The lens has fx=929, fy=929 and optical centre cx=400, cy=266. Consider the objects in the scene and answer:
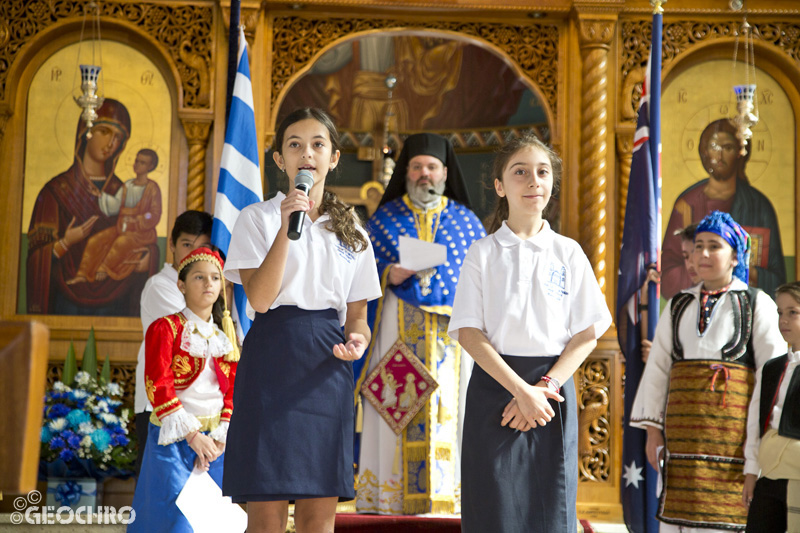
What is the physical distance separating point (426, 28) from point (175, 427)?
12.6ft

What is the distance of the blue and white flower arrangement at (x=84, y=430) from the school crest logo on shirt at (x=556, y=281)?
11.4 feet

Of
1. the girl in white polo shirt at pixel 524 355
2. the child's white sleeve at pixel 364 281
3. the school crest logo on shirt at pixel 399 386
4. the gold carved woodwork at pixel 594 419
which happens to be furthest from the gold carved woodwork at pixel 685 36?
the child's white sleeve at pixel 364 281

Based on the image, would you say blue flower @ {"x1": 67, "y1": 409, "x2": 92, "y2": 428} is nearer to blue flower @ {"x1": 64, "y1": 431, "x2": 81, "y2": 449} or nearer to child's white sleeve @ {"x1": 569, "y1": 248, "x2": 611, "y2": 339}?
blue flower @ {"x1": 64, "y1": 431, "x2": 81, "y2": 449}

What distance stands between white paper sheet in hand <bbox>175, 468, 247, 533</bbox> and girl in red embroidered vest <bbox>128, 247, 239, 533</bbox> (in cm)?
3

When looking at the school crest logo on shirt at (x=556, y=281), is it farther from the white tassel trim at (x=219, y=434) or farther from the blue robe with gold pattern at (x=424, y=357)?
the blue robe with gold pattern at (x=424, y=357)

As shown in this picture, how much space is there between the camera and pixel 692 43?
21.0 feet

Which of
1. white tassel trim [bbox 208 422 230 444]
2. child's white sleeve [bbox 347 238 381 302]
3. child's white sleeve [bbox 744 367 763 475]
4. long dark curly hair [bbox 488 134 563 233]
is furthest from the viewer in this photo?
child's white sleeve [bbox 744 367 763 475]

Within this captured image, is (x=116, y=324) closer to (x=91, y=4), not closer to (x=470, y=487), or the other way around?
(x=91, y=4)

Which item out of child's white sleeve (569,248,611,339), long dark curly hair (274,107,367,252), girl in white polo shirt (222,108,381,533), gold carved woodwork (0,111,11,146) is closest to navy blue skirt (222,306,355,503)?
girl in white polo shirt (222,108,381,533)

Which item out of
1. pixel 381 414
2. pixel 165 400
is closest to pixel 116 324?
pixel 381 414

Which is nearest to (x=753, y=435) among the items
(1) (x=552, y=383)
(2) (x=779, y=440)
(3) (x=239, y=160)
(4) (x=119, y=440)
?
(2) (x=779, y=440)

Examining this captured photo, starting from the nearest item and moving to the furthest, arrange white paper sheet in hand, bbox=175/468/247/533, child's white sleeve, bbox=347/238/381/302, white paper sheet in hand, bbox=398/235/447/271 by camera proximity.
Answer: child's white sleeve, bbox=347/238/381/302 < white paper sheet in hand, bbox=175/468/247/533 < white paper sheet in hand, bbox=398/235/447/271

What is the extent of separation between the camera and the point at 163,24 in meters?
6.25

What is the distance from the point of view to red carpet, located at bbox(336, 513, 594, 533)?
487 cm
